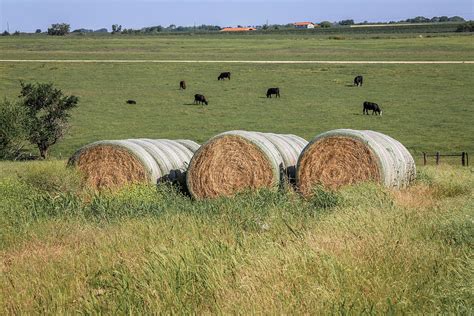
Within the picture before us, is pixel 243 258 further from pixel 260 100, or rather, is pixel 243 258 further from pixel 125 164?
pixel 260 100

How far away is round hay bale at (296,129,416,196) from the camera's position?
15.4m

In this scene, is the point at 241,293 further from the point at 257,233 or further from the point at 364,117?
the point at 364,117

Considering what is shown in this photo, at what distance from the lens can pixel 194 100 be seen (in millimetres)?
50781

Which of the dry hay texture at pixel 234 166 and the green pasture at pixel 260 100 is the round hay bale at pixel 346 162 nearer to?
the dry hay texture at pixel 234 166

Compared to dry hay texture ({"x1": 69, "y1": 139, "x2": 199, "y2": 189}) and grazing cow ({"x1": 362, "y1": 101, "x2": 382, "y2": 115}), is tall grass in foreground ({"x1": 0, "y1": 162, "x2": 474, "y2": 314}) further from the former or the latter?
grazing cow ({"x1": 362, "y1": 101, "x2": 382, "y2": 115})

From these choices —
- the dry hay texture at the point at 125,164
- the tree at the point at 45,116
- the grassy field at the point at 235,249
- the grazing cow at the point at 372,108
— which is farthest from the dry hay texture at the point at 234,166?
the grazing cow at the point at 372,108

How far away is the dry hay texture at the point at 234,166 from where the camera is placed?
15.9 m

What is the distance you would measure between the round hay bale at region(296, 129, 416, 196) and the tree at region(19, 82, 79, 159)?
22.2 metres

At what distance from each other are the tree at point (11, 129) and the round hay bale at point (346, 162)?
21948 mm

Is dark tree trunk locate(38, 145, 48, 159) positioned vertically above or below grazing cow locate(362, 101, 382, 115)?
below

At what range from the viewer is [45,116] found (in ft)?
125

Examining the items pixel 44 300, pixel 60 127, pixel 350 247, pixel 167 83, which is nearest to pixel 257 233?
pixel 350 247

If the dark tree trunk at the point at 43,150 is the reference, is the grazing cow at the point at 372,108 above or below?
above

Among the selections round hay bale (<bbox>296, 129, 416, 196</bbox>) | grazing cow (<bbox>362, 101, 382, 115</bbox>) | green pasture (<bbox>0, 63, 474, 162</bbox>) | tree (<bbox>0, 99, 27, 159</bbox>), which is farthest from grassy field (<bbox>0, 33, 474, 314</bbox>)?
grazing cow (<bbox>362, 101, 382, 115</bbox>)
